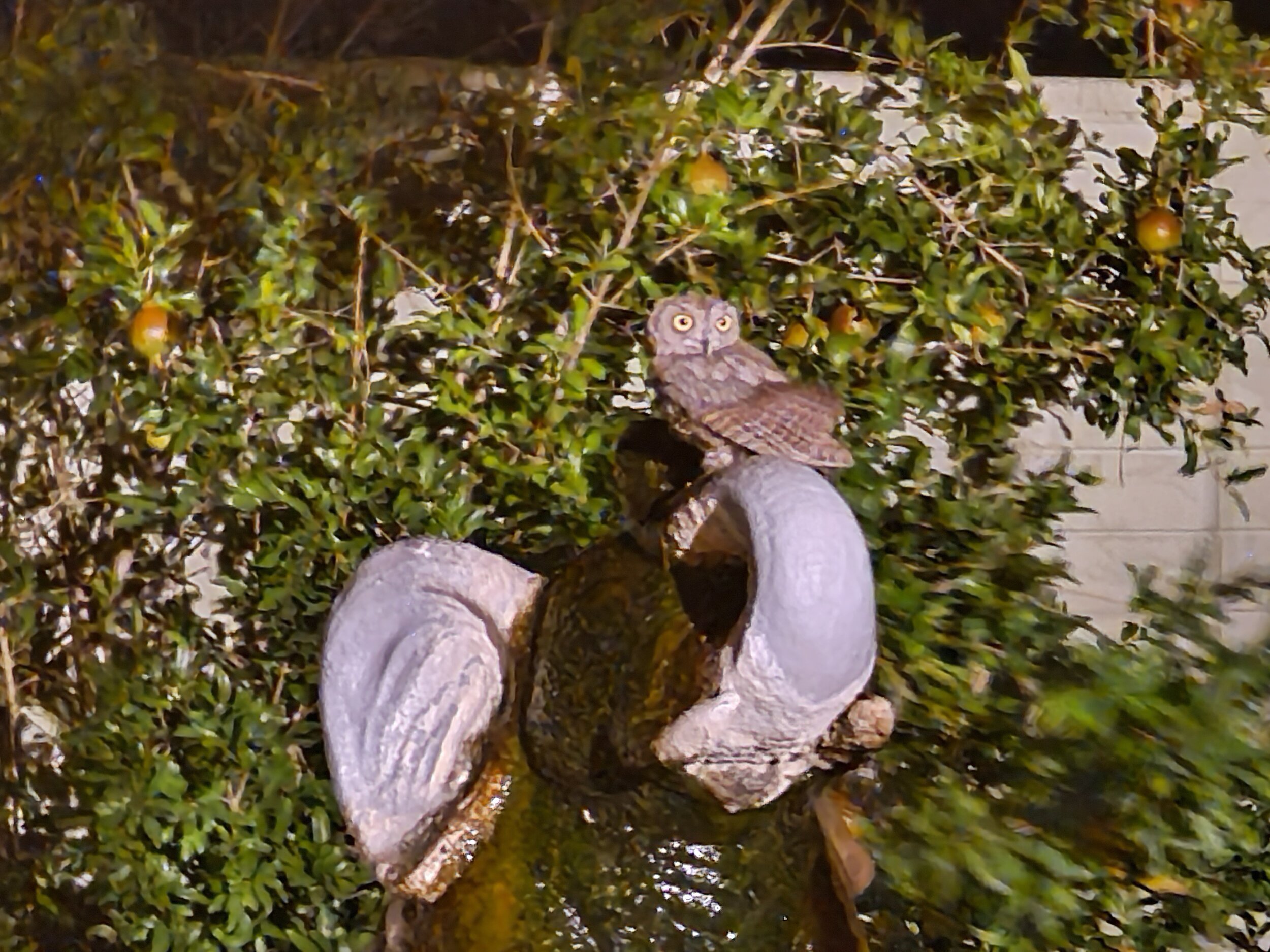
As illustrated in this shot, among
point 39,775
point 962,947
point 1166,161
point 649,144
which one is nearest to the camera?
point 962,947

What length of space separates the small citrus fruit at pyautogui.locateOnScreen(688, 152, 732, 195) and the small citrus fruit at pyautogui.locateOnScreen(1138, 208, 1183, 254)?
43 centimetres

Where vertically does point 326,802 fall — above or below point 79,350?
below

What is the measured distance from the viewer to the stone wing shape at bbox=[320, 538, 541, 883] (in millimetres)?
654

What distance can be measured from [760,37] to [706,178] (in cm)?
18

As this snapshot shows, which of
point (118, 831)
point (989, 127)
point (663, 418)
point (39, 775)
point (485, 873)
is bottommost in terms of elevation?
point (39, 775)

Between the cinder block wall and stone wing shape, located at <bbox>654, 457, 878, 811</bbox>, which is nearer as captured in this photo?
stone wing shape, located at <bbox>654, 457, 878, 811</bbox>

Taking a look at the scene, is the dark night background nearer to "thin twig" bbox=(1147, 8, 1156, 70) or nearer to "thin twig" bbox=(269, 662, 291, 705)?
"thin twig" bbox=(1147, 8, 1156, 70)

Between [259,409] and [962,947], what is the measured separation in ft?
2.59

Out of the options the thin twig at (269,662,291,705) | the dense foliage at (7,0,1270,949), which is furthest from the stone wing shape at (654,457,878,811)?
the thin twig at (269,662,291,705)

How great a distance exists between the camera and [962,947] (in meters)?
0.86

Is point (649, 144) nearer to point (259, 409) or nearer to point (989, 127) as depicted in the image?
point (989, 127)

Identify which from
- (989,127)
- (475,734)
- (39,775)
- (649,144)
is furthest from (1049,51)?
(39,775)

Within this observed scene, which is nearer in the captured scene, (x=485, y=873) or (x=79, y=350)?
(x=485, y=873)

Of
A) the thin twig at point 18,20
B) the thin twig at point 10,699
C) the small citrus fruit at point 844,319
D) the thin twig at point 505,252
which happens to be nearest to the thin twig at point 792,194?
the small citrus fruit at point 844,319
